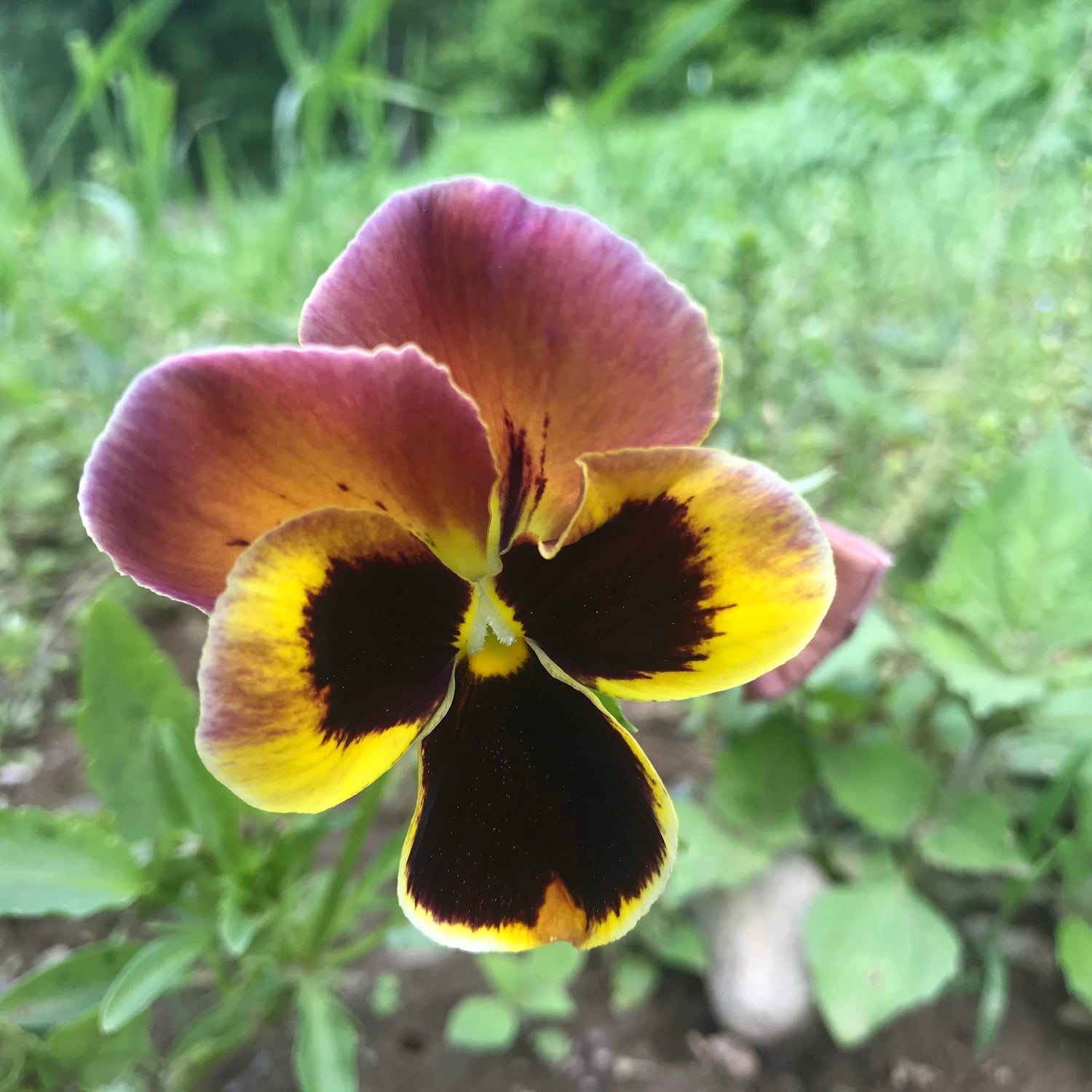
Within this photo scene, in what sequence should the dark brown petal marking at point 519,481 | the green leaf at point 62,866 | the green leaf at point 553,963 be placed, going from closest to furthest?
the dark brown petal marking at point 519,481, the green leaf at point 62,866, the green leaf at point 553,963

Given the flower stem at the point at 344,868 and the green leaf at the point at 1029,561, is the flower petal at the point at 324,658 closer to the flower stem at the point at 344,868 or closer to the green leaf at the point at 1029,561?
the flower stem at the point at 344,868

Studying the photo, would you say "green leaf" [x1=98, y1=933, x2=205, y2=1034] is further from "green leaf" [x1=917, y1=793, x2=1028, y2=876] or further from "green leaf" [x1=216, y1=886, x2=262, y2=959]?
"green leaf" [x1=917, y1=793, x2=1028, y2=876]

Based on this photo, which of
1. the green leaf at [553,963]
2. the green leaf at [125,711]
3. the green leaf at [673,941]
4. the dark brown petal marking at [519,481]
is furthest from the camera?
the green leaf at [673,941]

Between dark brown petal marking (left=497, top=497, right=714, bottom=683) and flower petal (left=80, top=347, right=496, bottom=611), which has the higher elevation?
flower petal (left=80, top=347, right=496, bottom=611)

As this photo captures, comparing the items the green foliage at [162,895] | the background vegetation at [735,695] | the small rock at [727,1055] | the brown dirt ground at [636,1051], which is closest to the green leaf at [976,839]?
the background vegetation at [735,695]

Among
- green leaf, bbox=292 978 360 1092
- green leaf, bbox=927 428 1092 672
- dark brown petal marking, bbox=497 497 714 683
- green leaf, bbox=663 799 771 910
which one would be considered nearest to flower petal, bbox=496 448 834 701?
dark brown petal marking, bbox=497 497 714 683

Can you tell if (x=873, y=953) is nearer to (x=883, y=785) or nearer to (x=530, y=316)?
(x=883, y=785)

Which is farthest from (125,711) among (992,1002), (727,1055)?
(992,1002)

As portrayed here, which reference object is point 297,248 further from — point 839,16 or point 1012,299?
point 839,16
